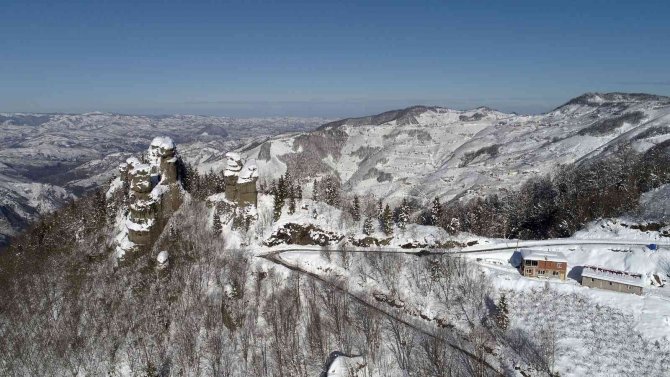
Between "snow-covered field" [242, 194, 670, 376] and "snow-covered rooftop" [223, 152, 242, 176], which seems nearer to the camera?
"snow-covered field" [242, 194, 670, 376]

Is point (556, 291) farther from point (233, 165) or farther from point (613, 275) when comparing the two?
point (233, 165)

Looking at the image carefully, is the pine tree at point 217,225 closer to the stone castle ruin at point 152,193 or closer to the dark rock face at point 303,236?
the stone castle ruin at point 152,193

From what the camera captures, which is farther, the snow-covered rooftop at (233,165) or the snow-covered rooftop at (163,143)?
the snow-covered rooftop at (233,165)

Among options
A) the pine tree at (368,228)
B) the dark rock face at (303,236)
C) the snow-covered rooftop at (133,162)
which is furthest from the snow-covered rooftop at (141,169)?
the pine tree at (368,228)

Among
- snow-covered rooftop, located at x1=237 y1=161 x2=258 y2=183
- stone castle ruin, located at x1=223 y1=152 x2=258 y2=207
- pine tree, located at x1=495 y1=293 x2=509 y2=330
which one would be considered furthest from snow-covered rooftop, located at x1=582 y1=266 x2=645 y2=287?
snow-covered rooftop, located at x1=237 y1=161 x2=258 y2=183

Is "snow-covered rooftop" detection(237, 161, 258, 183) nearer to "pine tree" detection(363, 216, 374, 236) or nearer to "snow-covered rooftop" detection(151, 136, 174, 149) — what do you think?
"snow-covered rooftop" detection(151, 136, 174, 149)

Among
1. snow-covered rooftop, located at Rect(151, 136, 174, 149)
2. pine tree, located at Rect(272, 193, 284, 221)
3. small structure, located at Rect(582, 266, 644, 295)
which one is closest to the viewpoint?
small structure, located at Rect(582, 266, 644, 295)

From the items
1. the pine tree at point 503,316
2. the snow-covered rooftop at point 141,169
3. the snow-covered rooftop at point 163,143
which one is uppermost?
the snow-covered rooftop at point 163,143
